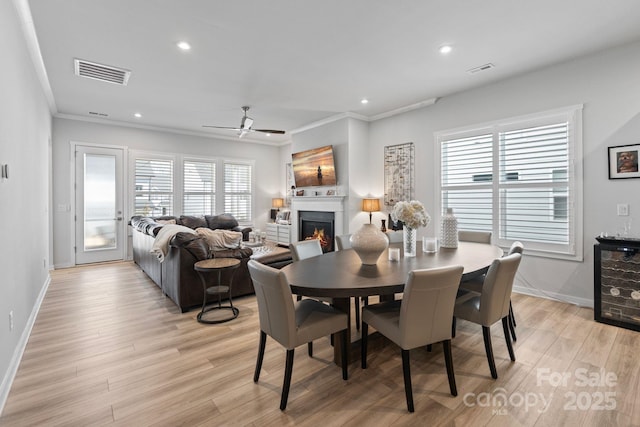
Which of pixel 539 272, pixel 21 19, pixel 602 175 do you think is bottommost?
pixel 539 272

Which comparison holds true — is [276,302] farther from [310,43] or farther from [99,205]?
[99,205]

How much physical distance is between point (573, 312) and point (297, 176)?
17.0 ft

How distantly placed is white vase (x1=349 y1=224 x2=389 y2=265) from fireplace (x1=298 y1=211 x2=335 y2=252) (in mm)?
3645

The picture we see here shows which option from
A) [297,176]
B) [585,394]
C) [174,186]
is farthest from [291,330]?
[174,186]

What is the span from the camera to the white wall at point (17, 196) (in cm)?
209

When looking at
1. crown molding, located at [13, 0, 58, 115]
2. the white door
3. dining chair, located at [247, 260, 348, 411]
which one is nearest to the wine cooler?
dining chair, located at [247, 260, 348, 411]

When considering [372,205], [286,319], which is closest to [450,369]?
[286,319]

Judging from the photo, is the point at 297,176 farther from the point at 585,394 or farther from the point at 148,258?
the point at 585,394

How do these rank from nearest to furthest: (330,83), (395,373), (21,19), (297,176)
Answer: (395,373) → (21,19) → (330,83) → (297,176)

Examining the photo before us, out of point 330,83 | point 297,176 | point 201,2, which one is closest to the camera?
point 201,2

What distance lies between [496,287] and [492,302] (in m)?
0.11

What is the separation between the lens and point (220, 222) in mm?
6914

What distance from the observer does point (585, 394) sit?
195 centimetres

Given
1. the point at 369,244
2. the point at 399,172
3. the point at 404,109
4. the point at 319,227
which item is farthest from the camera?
the point at 319,227
